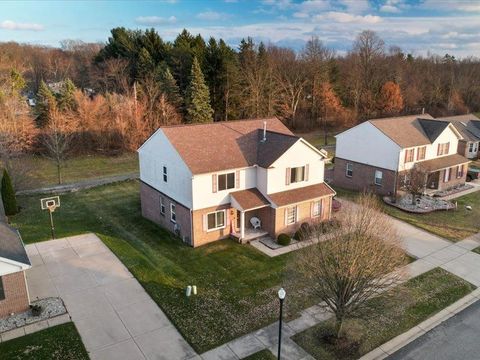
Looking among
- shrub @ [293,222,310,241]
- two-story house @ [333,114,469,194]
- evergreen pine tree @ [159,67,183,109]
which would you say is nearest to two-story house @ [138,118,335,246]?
shrub @ [293,222,310,241]

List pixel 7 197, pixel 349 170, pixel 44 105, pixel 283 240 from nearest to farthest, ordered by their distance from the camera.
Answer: pixel 283 240 → pixel 7 197 → pixel 349 170 → pixel 44 105

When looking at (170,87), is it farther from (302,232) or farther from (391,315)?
(391,315)

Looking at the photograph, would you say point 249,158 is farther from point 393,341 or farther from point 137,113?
point 137,113

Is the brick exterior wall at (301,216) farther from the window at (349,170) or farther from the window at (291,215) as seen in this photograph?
the window at (349,170)

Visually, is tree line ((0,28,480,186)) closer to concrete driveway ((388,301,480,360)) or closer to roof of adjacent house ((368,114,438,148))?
roof of adjacent house ((368,114,438,148))

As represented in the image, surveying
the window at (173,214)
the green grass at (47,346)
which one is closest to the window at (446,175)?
the window at (173,214)

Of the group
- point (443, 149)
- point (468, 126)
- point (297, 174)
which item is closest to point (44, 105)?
point (297, 174)
